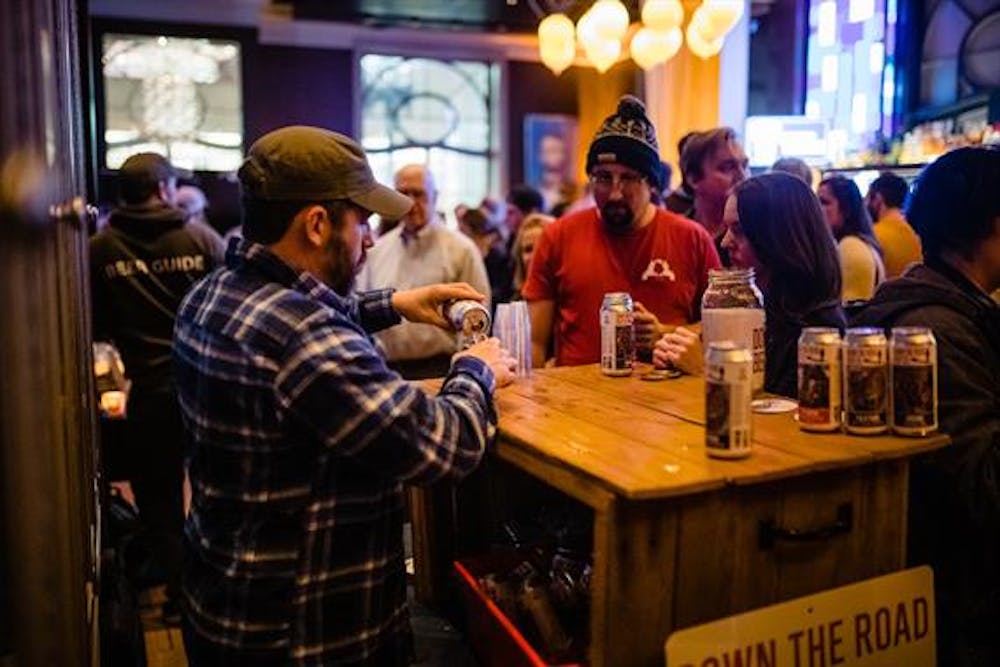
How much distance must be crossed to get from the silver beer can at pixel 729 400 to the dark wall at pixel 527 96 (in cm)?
999

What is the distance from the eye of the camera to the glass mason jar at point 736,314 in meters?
1.72

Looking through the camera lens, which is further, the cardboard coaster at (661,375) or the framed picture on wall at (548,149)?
the framed picture on wall at (548,149)

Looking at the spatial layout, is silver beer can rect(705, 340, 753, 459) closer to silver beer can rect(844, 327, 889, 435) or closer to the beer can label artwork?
silver beer can rect(844, 327, 889, 435)

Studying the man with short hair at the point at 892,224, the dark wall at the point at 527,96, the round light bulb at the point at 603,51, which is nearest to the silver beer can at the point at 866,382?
the man with short hair at the point at 892,224

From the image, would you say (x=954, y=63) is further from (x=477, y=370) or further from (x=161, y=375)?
(x=477, y=370)

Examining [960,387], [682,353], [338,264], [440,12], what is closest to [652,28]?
[440,12]

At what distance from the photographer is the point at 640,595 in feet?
4.33

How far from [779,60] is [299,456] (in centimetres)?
887

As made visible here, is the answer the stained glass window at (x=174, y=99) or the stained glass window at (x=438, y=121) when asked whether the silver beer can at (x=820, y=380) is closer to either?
the stained glass window at (x=174, y=99)

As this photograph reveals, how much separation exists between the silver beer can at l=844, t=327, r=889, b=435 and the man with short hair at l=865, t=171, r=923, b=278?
3614mm

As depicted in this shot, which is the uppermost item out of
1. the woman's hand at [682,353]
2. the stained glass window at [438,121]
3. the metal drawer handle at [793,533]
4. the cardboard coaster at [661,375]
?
the stained glass window at [438,121]

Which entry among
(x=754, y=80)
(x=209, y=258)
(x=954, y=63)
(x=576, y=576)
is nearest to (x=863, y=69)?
(x=954, y=63)

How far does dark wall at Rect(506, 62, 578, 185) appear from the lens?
11117mm

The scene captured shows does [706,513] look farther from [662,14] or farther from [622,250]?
Answer: [662,14]
